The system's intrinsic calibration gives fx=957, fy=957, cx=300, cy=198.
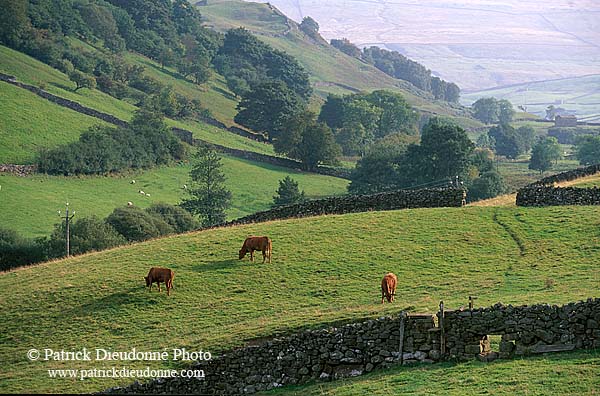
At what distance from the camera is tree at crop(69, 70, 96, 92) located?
126750 millimetres

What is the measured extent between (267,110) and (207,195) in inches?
2387

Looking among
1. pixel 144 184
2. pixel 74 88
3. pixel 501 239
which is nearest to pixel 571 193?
pixel 501 239

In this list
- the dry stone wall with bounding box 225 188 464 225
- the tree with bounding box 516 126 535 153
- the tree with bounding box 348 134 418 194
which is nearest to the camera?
the dry stone wall with bounding box 225 188 464 225

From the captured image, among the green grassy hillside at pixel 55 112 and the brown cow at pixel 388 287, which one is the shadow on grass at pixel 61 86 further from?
the brown cow at pixel 388 287

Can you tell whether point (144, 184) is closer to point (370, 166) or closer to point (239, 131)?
point (370, 166)

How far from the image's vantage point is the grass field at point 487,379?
759 inches

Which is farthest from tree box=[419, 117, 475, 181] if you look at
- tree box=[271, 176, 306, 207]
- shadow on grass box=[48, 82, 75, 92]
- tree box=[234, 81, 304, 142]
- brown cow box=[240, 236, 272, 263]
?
brown cow box=[240, 236, 272, 263]

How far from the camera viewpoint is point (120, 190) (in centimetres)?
9056

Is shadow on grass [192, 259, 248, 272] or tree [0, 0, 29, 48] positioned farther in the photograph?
tree [0, 0, 29, 48]

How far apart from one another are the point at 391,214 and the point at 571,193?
312 inches

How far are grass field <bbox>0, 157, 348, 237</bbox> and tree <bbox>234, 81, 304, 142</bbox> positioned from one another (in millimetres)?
31137

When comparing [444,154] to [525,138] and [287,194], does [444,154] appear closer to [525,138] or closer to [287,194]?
[287,194]

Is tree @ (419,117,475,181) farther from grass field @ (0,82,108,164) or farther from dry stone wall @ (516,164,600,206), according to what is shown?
dry stone wall @ (516,164,600,206)

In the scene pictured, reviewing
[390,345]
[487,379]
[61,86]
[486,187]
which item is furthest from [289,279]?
[61,86]
